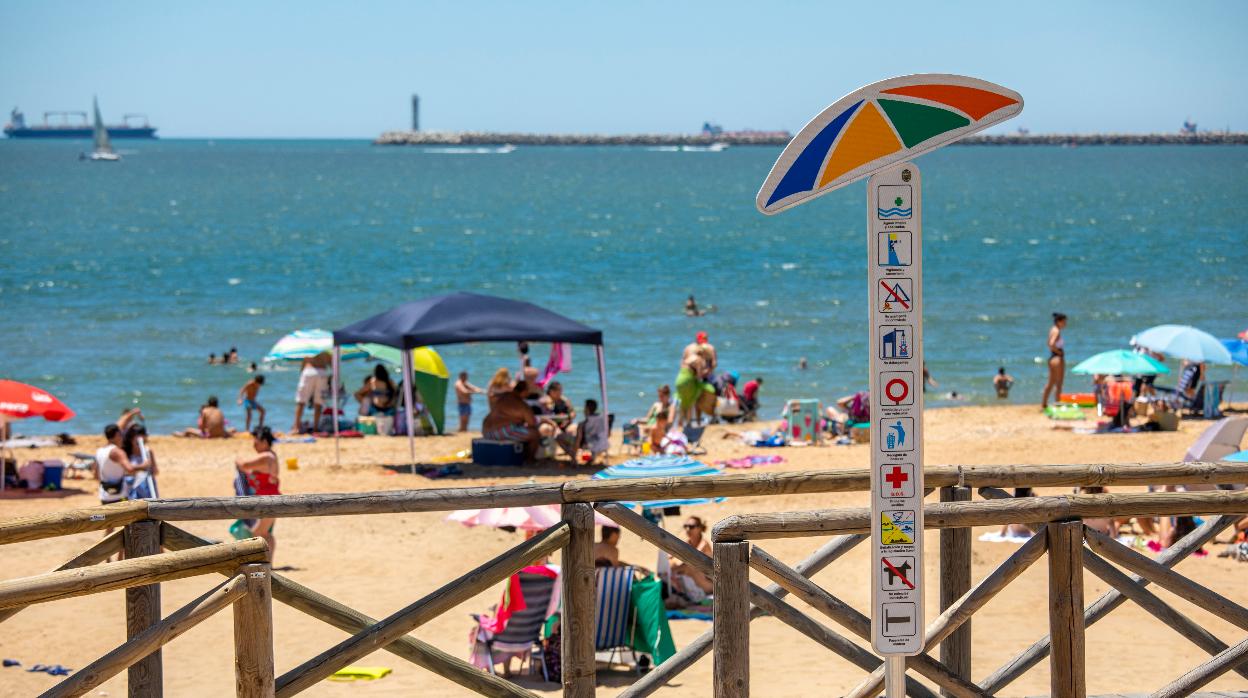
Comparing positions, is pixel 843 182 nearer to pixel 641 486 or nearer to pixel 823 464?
pixel 641 486

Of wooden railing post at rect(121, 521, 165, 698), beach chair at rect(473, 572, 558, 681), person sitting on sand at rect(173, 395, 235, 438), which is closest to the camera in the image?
wooden railing post at rect(121, 521, 165, 698)

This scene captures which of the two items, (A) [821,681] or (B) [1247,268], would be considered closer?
(A) [821,681]

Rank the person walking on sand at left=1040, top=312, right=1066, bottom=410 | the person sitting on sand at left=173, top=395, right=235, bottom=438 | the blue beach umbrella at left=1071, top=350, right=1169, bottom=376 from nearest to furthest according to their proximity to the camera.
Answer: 1. the blue beach umbrella at left=1071, top=350, right=1169, bottom=376
2. the person sitting on sand at left=173, top=395, right=235, bottom=438
3. the person walking on sand at left=1040, top=312, right=1066, bottom=410

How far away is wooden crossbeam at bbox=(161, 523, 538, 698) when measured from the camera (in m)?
4.47

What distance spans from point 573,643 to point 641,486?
1.99 feet

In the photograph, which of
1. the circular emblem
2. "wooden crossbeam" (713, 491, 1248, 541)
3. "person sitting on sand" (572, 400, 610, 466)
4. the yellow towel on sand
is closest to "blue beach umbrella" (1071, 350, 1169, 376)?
"person sitting on sand" (572, 400, 610, 466)

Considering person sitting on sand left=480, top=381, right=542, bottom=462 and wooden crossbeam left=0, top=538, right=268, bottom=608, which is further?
person sitting on sand left=480, top=381, right=542, bottom=462

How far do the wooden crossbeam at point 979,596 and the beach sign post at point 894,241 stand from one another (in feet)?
2.16

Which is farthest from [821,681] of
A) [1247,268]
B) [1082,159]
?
[1082,159]

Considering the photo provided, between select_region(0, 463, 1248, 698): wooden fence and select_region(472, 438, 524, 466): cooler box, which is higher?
select_region(0, 463, 1248, 698): wooden fence

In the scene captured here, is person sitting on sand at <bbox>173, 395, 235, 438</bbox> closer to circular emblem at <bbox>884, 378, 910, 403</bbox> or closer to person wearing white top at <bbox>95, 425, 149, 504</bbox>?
person wearing white top at <bbox>95, 425, 149, 504</bbox>

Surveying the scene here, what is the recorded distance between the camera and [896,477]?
12.2 ft

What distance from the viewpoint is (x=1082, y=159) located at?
176 metres

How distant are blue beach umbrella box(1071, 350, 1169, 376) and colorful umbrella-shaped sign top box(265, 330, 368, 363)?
31.9ft
